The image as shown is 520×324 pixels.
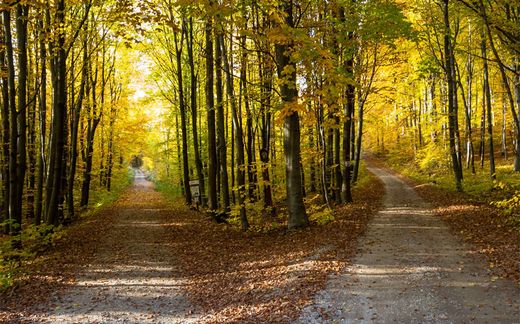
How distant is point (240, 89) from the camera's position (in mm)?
15773

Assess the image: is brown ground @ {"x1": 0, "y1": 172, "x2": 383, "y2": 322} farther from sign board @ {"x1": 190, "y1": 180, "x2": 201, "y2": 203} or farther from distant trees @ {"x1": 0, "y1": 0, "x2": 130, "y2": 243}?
sign board @ {"x1": 190, "y1": 180, "x2": 201, "y2": 203}

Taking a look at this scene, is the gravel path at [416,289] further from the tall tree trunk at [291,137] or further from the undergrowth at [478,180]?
the undergrowth at [478,180]

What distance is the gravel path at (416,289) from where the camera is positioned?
5.63 metres

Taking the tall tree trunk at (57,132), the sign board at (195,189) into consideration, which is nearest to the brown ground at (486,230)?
the tall tree trunk at (57,132)

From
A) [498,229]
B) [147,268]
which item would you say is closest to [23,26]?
[147,268]

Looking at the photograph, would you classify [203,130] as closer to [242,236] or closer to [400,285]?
[242,236]

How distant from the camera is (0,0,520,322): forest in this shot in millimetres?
10531

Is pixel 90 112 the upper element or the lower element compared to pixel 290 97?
upper

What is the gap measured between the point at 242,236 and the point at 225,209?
342 centimetres

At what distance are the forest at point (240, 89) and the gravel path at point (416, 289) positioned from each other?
2.88 metres

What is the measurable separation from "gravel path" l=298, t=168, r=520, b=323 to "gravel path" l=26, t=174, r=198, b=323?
2.51m

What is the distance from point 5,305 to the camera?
24.3ft

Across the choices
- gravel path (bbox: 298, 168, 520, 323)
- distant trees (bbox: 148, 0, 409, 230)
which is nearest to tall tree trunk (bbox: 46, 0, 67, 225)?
distant trees (bbox: 148, 0, 409, 230)

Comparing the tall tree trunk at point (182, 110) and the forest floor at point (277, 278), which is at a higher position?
the tall tree trunk at point (182, 110)
